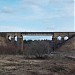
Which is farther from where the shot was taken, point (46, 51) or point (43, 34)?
point (43, 34)

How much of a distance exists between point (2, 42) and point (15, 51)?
50.9 ft

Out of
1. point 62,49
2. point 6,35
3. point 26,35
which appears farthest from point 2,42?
point 62,49

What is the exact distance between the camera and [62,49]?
94062mm

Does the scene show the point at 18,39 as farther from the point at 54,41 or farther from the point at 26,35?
the point at 54,41

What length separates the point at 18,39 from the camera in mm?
98125

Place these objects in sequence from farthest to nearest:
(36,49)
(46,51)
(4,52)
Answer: (4,52) → (46,51) → (36,49)

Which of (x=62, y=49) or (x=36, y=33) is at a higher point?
(x=36, y=33)

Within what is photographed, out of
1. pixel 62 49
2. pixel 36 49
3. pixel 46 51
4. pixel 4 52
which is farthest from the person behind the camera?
pixel 62 49

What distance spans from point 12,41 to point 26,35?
597 centimetres

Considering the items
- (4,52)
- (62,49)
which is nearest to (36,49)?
(4,52)

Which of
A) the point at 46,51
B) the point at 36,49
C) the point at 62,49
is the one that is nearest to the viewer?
the point at 36,49

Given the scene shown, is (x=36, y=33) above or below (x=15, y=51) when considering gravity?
above

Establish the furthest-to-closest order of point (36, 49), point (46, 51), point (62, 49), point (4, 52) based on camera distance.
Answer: point (62, 49) < point (4, 52) < point (46, 51) < point (36, 49)

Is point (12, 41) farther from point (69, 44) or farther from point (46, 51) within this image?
point (46, 51)
